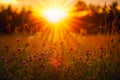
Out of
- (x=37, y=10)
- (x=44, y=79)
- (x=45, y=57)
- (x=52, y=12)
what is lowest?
(x=44, y=79)

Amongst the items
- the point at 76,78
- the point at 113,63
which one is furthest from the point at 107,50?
the point at 76,78

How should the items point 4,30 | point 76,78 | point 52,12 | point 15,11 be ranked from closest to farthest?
point 76,78
point 52,12
point 4,30
point 15,11

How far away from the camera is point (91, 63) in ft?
16.1

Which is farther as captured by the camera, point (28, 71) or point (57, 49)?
point (57, 49)

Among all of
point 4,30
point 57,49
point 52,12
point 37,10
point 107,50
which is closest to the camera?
point 107,50

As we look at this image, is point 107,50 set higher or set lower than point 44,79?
higher

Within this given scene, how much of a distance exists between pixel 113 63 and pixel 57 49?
1.63m

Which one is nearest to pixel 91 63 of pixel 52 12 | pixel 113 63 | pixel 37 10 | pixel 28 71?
pixel 113 63

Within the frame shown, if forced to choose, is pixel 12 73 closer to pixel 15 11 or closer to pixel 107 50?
pixel 107 50

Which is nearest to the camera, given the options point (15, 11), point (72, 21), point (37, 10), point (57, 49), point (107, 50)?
point (107, 50)

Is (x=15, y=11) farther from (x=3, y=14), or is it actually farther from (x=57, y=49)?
(x=57, y=49)

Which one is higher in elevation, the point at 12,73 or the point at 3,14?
the point at 3,14

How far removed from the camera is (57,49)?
6336mm

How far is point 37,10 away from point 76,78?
2.92 metres
